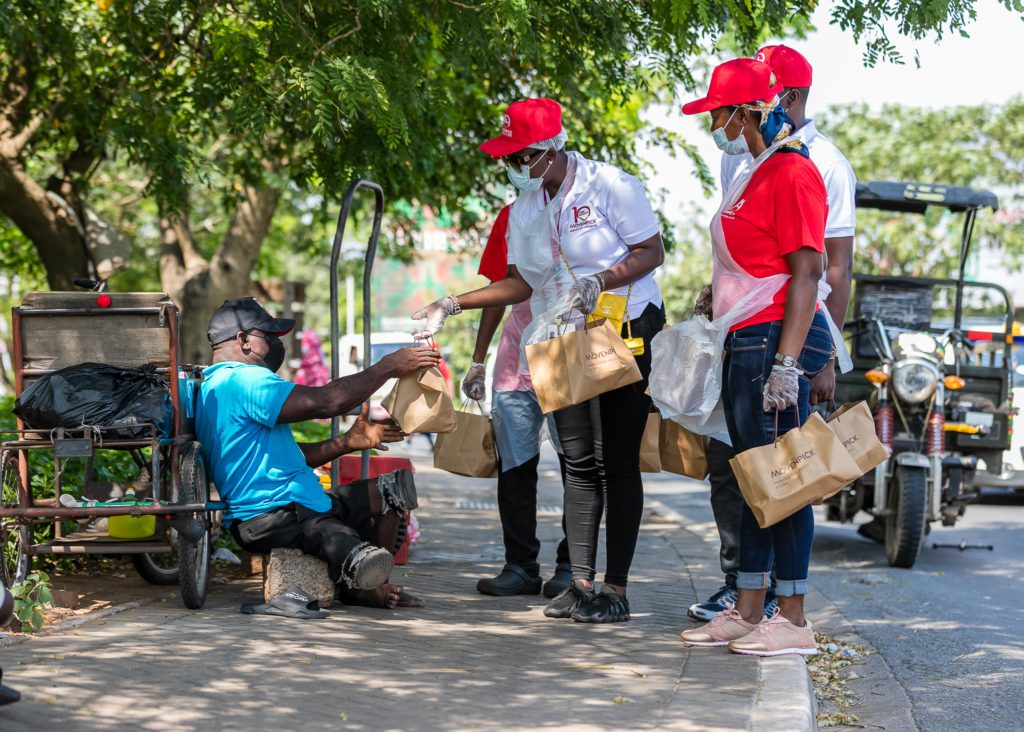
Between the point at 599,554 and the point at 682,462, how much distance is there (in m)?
2.29

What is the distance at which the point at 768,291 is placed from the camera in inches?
190

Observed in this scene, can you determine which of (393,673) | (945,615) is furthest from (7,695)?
(945,615)

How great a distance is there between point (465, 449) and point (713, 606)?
1.40m

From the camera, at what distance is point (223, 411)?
5.49 meters

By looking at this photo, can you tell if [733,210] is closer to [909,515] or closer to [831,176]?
[831,176]

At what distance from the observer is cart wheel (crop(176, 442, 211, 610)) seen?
5230 mm

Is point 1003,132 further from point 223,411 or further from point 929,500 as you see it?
point 223,411

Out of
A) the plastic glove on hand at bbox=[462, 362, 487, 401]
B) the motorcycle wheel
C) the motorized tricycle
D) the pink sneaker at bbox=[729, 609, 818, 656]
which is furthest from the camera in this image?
the motorized tricycle

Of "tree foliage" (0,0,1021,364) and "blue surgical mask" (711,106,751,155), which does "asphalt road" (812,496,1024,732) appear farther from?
"tree foliage" (0,0,1021,364)

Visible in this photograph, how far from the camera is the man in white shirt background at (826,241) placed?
206 inches

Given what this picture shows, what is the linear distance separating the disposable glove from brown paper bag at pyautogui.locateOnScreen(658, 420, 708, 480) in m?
1.10

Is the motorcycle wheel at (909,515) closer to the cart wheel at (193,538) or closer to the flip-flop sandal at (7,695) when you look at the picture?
the cart wheel at (193,538)

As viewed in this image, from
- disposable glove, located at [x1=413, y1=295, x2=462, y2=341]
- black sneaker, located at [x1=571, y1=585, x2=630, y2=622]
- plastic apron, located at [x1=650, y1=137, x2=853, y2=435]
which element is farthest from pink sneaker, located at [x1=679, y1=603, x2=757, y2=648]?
disposable glove, located at [x1=413, y1=295, x2=462, y2=341]

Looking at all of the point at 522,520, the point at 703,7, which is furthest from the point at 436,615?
the point at 703,7
